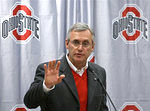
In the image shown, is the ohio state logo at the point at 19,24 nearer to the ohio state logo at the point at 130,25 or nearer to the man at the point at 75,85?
the man at the point at 75,85

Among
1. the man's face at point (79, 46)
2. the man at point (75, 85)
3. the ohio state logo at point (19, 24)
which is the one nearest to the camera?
the man at point (75, 85)

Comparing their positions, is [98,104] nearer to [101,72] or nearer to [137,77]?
[101,72]

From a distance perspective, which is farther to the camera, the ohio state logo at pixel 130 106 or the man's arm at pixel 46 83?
the ohio state logo at pixel 130 106

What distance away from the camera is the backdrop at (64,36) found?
6.60ft

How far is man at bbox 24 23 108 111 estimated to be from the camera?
50.0 inches

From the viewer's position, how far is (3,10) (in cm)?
202

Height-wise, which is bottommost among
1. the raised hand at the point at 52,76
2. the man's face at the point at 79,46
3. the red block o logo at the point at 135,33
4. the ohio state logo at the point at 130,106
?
the ohio state logo at the point at 130,106

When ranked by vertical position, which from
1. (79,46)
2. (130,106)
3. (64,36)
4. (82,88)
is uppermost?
(64,36)

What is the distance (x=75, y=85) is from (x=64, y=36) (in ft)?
2.84

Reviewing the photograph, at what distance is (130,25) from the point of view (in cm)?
221

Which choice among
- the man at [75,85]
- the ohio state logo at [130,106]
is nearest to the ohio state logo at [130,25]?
the ohio state logo at [130,106]

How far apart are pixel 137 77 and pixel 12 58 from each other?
1.25 meters

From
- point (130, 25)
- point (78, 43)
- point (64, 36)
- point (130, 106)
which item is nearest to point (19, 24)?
point (64, 36)

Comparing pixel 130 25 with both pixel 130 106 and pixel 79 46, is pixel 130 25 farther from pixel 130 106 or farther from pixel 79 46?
pixel 79 46
